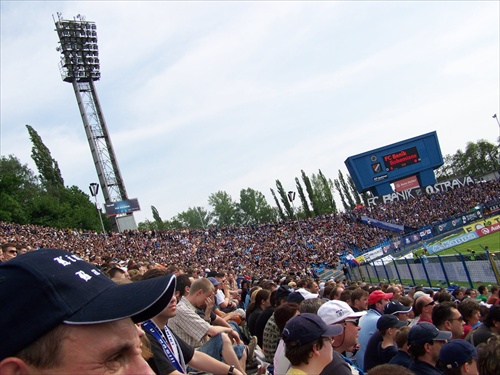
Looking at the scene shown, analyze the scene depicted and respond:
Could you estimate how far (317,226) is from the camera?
63.8 meters

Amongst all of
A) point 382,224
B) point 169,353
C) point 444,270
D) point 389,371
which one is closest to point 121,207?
point 382,224

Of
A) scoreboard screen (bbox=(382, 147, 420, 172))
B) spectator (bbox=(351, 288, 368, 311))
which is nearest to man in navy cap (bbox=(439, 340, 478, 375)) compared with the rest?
spectator (bbox=(351, 288, 368, 311))

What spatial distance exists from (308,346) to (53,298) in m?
2.95

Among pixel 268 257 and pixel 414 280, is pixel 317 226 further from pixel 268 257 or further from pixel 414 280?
pixel 414 280

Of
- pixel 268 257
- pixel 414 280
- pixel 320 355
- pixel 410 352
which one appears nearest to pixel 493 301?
pixel 410 352

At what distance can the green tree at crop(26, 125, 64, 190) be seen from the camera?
3315 inches

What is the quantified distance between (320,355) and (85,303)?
296 cm

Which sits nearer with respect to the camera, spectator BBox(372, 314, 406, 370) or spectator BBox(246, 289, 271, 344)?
spectator BBox(372, 314, 406, 370)

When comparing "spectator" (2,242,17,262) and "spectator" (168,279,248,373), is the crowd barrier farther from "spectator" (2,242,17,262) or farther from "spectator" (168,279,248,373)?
"spectator" (2,242,17,262)

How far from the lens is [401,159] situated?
6209cm

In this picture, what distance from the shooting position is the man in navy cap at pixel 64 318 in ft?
4.78

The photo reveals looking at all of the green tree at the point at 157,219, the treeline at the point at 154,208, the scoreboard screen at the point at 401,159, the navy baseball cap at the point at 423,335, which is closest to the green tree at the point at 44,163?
the treeline at the point at 154,208

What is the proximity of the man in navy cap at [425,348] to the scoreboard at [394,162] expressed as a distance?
56.6m

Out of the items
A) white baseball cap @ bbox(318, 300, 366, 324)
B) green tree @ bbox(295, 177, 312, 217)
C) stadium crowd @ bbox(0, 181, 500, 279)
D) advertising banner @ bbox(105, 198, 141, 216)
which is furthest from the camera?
green tree @ bbox(295, 177, 312, 217)
